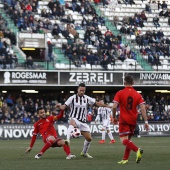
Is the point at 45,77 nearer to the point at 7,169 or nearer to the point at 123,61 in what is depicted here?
the point at 123,61

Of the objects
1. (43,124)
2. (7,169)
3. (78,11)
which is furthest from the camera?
(78,11)

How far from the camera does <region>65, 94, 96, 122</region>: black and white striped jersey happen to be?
1800 centimetres

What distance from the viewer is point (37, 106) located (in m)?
40.2

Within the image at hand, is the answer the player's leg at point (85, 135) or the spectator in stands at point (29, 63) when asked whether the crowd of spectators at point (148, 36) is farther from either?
the player's leg at point (85, 135)

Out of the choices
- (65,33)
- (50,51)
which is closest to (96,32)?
(65,33)

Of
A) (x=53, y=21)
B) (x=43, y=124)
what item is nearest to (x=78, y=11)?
(x=53, y=21)

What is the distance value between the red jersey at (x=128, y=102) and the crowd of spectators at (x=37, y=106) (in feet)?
72.1

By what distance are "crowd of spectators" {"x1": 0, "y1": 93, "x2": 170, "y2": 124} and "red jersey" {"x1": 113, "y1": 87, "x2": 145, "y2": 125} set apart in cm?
2197

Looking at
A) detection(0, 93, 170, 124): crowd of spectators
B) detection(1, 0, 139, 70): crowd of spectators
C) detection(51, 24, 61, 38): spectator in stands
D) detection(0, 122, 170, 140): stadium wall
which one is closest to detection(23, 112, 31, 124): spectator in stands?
detection(0, 93, 170, 124): crowd of spectators

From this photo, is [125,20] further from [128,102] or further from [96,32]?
[128,102]

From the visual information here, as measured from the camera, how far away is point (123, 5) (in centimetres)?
5081

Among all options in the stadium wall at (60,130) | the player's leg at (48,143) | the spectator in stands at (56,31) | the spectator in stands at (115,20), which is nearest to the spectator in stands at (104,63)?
the spectator in stands at (56,31)

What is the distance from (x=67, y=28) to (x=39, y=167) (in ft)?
104

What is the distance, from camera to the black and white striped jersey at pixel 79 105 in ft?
59.0
